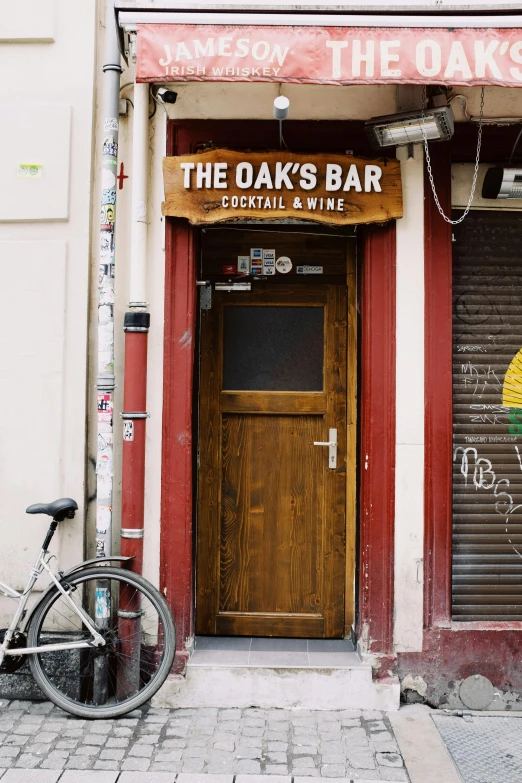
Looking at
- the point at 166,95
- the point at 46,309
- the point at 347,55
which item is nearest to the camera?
the point at 347,55

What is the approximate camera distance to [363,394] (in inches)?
178

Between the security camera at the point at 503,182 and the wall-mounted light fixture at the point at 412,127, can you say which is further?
the security camera at the point at 503,182

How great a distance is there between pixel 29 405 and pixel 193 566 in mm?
1483

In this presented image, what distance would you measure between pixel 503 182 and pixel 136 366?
102 inches

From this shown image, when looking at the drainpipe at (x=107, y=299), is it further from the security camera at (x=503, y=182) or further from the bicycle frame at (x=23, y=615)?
the security camera at (x=503, y=182)

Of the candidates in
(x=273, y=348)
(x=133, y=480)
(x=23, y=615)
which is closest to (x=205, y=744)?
(x=23, y=615)

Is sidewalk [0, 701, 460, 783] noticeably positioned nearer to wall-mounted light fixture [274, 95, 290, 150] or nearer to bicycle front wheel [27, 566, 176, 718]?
bicycle front wheel [27, 566, 176, 718]

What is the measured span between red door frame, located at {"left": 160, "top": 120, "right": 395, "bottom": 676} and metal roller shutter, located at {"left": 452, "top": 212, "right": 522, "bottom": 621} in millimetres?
495

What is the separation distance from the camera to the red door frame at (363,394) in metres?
4.42

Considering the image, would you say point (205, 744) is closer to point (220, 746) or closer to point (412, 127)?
point (220, 746)

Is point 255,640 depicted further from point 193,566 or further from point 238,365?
point 238,365

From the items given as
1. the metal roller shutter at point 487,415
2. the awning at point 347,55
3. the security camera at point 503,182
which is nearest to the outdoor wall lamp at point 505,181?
the security camera at point 503,182

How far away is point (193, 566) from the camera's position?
15.0ft

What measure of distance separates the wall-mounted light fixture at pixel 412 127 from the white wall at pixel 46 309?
1825 millimetres
